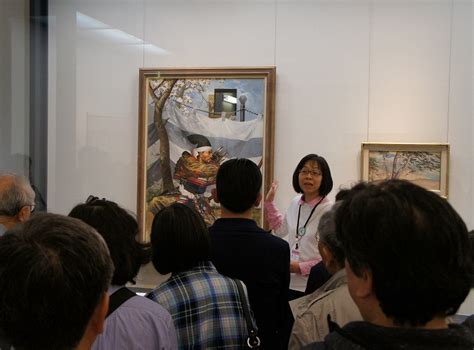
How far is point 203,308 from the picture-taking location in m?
2.08

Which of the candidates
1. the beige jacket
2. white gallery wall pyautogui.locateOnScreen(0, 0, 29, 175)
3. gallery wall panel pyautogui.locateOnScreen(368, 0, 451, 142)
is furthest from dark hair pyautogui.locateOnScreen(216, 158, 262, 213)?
white gallery wall pyautogui.locateOnScreen(0, 0, 29, 175)

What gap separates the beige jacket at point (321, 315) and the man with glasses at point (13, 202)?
2018 millimetres

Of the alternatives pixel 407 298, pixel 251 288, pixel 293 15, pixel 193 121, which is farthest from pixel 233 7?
pixel 407 298

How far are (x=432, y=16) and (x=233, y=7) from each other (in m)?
2.15

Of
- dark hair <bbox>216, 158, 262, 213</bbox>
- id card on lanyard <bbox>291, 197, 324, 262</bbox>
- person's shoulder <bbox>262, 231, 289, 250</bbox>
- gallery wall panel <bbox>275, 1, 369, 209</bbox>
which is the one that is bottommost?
id card on lanyard <bbox>291, 197, 324, 262</bbox>

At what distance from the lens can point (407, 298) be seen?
44.2 inches

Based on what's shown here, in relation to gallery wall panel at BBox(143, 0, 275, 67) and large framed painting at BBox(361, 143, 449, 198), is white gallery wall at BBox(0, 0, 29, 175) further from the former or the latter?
large framed painting at BBox(361, 143, 449, 198)

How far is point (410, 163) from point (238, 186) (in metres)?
2.96

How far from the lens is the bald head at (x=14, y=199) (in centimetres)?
302

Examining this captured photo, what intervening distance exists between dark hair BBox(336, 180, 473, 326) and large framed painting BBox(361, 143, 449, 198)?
395 centimetres

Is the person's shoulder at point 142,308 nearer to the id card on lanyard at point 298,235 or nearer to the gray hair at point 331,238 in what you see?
the gray hair at point 331,238

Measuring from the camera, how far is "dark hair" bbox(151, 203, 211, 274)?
210 centimetres

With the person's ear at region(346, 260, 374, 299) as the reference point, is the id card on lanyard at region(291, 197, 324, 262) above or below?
below

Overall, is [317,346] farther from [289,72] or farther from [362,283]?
[289,72]
